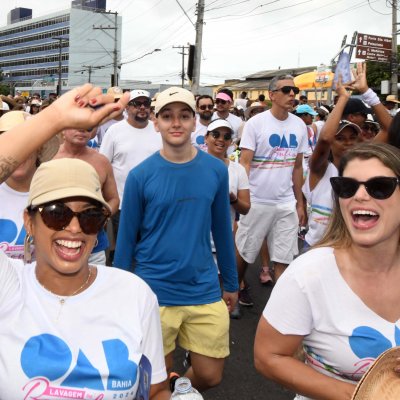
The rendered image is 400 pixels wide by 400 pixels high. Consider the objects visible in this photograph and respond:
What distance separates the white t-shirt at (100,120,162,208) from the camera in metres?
5.60

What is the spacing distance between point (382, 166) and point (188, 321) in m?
1.65

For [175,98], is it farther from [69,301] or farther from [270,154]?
[270,154]

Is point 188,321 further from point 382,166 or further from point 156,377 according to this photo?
point 382,166

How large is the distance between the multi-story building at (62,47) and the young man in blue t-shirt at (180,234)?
122 meters

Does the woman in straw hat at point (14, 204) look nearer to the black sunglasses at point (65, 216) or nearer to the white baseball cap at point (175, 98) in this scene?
the white baseball cap at point (175, 98)

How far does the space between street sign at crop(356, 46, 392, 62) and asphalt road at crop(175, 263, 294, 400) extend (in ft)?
102

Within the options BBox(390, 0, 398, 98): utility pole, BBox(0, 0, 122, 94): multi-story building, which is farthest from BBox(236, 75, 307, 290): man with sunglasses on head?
BBox(0, 0, 122, 94): multi-story building

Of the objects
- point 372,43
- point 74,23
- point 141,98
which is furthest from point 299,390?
point 74,23

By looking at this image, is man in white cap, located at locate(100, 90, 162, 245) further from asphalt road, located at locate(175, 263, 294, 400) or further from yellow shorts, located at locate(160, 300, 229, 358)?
yellow shorts, located at locate(160, 300, 229, 358)

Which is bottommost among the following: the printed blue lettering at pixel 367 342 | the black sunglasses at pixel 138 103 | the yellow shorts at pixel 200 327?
the yellow shorts at pixel 200 327

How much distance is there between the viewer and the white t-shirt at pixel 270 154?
5.31 m

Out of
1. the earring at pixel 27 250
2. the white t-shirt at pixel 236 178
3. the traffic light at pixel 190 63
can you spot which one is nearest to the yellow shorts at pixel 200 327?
the earring at pixel 27 250

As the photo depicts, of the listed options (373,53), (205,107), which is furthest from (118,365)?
(373,53)

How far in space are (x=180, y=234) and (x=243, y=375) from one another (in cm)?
155
